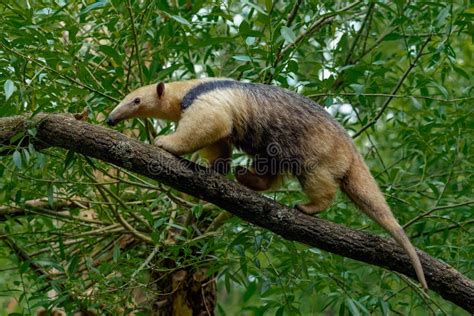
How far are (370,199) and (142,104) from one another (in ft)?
5.27

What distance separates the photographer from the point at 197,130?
14.5 feet

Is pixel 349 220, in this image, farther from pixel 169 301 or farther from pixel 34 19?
pixel 34 19

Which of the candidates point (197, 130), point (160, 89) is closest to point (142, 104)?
point (160, 89)

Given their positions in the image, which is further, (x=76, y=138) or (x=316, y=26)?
(x=316, y=26)

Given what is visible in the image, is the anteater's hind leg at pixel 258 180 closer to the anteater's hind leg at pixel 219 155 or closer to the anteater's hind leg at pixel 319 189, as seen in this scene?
the anteater's hind leg at pixel 219 155

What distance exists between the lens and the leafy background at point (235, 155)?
478 centimetres

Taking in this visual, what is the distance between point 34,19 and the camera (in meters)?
5.18

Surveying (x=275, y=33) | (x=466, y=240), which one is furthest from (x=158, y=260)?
(x=466, y=240)

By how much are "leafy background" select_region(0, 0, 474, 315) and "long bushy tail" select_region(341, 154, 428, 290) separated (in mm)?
455

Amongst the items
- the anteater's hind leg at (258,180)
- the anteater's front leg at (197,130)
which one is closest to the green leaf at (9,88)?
the anteater's front leg at (197,130)

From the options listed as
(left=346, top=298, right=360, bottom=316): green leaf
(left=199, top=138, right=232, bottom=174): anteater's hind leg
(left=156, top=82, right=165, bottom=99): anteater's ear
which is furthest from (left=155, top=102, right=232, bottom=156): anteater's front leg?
(left=346, top=298, right=360, bottom=316): green leaf

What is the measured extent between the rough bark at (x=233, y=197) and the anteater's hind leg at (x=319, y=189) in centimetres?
32

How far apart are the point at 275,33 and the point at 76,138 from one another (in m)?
1.57

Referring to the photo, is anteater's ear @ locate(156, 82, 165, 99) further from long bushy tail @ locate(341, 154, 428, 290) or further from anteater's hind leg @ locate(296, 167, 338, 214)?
long bushy tail @ locate(341, 154, 428, 290)
